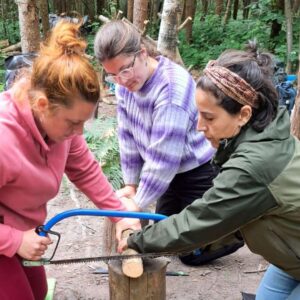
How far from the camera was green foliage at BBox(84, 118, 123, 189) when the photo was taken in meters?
4.77

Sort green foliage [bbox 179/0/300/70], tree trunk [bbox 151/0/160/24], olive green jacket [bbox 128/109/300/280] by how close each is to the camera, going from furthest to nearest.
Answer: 1. tree trunk [bbox 151/0/160/24]
2. green foliage [bbox 179/0/300/70]
3. olive green jacket [bbox 128/109/300/280]

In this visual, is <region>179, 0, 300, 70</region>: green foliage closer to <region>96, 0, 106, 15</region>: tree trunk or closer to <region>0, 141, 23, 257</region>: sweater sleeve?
<region>96, 0, 106, 15</region>: tree trunk

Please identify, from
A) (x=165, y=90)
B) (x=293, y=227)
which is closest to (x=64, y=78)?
(x=165, y=90)

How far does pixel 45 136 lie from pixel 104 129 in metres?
3.69

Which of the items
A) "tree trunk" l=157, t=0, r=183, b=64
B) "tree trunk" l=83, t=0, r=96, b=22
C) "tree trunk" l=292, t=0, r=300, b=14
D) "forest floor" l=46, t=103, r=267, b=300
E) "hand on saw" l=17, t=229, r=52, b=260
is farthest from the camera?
"tree trunk" l=83, t=0, r=96, b=22

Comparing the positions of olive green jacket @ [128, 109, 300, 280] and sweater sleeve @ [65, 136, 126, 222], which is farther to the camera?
sweater sleeve @ [65, 136, 126, 222]

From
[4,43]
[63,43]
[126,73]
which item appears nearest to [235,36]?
[4,43]

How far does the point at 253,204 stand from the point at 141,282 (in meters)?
0.80

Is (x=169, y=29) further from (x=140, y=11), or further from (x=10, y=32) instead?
(x=10, y=32)

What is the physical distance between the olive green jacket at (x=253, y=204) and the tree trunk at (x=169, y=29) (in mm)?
3158

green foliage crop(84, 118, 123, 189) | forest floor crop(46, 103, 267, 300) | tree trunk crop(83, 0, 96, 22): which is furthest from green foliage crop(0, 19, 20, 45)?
forest floor crop(46, 103, 267, 300)

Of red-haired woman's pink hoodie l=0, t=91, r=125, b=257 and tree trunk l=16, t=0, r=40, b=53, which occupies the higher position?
red-haired woman's pink hoodie l=0, t=91, r=125, b=257

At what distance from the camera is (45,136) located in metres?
1.85

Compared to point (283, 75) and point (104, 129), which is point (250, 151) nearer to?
point (104, 129)
